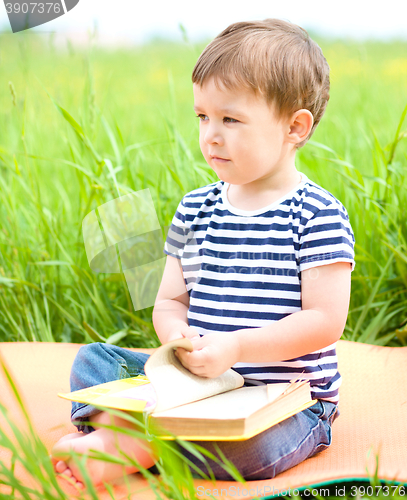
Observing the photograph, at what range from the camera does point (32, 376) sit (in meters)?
1.45

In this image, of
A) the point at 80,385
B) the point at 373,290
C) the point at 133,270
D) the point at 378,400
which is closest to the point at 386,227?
the point at 373,290

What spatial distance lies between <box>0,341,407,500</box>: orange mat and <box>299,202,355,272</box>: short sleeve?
322 millimetres

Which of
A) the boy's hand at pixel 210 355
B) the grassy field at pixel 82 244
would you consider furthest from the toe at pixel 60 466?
the grassy field at pixel 82 244

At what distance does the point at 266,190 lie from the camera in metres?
1.16

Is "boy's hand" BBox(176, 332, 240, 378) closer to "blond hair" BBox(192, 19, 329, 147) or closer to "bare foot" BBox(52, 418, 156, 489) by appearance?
"bare foot" BBox(52, 418, 156, 489)

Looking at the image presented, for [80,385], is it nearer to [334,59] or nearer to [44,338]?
[44,338]

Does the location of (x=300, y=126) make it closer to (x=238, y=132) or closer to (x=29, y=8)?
(x=238, y=132)

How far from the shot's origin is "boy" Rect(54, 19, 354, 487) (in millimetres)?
997

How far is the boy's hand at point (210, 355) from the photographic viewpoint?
0.96m

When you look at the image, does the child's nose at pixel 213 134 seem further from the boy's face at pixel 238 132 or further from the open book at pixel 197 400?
the open book at pixel 197 400

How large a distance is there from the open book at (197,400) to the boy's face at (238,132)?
0.34 m

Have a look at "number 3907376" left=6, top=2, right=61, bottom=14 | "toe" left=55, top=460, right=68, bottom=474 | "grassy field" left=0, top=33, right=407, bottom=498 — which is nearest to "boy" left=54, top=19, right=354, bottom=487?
"toe" left=55, top=460, right=68, bottom=474

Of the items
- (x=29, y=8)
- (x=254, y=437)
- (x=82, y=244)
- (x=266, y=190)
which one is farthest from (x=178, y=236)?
(x=29, y=8)

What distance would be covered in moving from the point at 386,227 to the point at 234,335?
0.94 m
